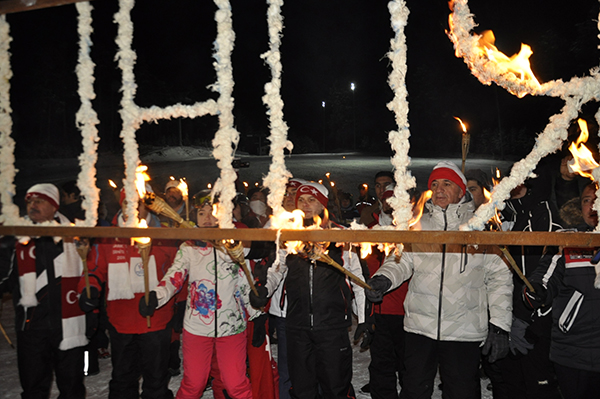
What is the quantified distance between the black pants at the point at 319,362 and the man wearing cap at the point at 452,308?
0.49 meters

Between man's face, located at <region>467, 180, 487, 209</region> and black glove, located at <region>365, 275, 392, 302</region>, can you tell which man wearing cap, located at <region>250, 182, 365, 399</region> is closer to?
black glove, located at <region>365, 275, 392, 302</region>

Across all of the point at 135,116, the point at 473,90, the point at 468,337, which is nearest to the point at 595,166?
the point at 468,337

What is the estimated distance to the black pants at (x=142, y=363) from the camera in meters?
3.20

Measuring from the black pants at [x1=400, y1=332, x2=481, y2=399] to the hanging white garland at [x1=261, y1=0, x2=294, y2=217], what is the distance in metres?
1.55

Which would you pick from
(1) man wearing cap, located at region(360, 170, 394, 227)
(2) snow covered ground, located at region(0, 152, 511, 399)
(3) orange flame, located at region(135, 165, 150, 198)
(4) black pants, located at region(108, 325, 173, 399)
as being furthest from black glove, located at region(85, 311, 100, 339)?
(2) snow covered ground, located at region(0, 152, 511, 399)

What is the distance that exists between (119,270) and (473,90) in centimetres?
2636

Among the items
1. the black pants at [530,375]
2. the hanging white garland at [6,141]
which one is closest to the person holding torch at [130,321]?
the hanging white garland at [6,141]

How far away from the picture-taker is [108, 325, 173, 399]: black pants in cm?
320

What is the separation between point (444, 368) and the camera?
104 inches

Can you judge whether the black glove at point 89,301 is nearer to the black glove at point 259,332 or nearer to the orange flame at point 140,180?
the black glove at point 259,332

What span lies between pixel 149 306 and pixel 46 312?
0.96m

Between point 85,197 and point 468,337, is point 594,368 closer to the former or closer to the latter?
point 468,337

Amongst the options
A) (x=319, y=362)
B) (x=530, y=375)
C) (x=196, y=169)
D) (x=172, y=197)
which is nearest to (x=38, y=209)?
(x=172, y=197)

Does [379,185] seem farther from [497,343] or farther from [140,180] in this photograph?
[140,180]
